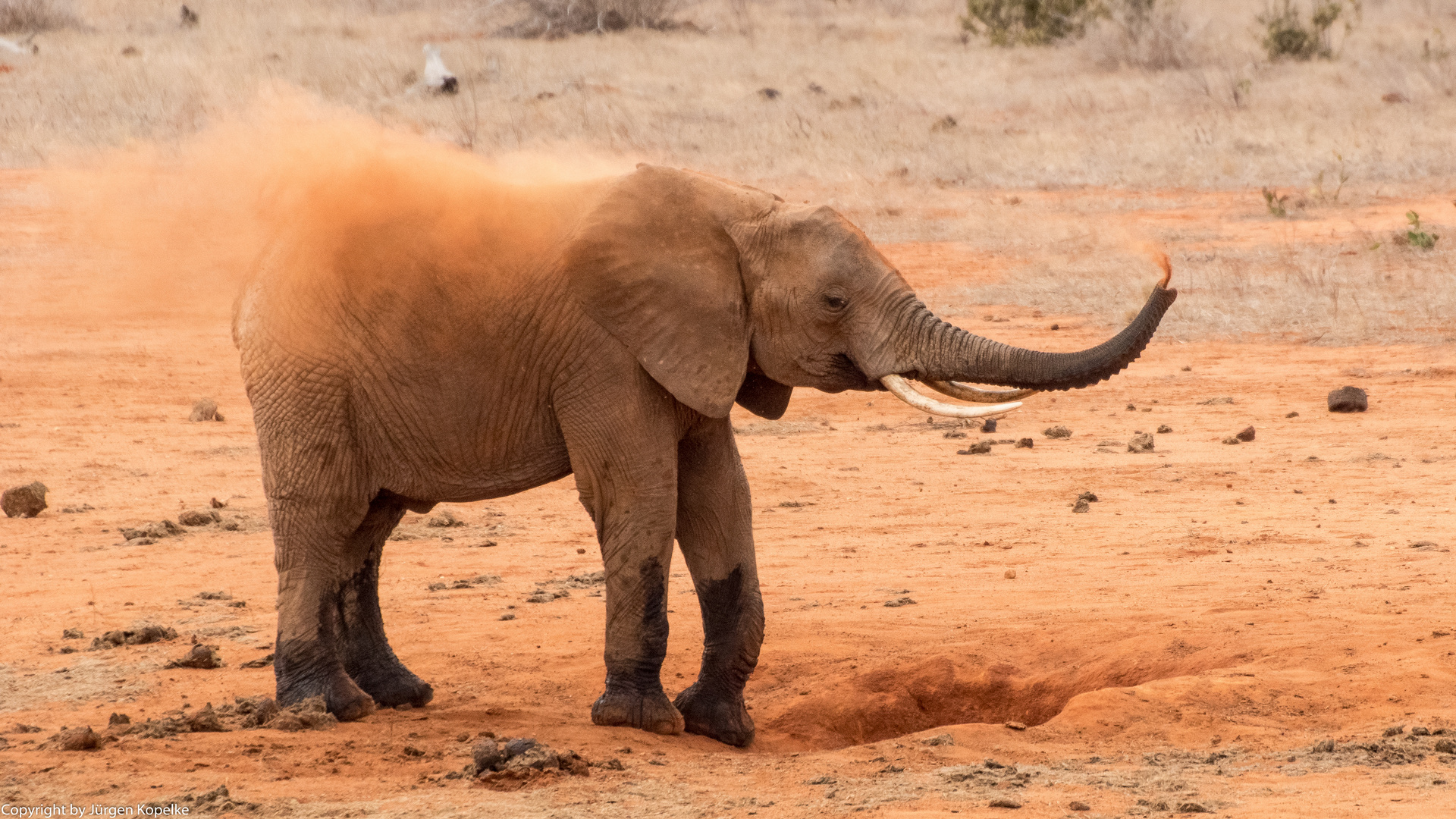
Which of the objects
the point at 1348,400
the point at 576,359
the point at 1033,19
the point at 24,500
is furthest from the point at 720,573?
the point at 1033,19

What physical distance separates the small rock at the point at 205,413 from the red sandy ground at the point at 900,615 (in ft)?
0.62

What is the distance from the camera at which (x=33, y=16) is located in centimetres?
3353

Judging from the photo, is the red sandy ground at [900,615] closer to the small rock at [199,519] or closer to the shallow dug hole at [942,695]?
the shallow dug hole at [942,695]

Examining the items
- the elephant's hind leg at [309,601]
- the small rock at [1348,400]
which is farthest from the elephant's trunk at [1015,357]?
the small rock at [1348,400]

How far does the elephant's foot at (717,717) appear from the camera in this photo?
6738 millimetres

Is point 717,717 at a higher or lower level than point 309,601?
lower

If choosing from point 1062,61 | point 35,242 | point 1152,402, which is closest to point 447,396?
point 1152,402

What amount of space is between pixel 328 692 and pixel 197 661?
3.86 feet

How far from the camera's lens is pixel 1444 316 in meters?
16.4

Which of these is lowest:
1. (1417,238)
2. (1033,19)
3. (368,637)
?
(368,637)

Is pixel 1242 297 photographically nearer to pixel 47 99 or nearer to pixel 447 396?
pixel 447 396

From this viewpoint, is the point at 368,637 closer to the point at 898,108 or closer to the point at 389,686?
the point at 389,686

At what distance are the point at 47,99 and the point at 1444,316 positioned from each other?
2081 centimetres

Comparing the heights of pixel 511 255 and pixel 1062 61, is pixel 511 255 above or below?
below
